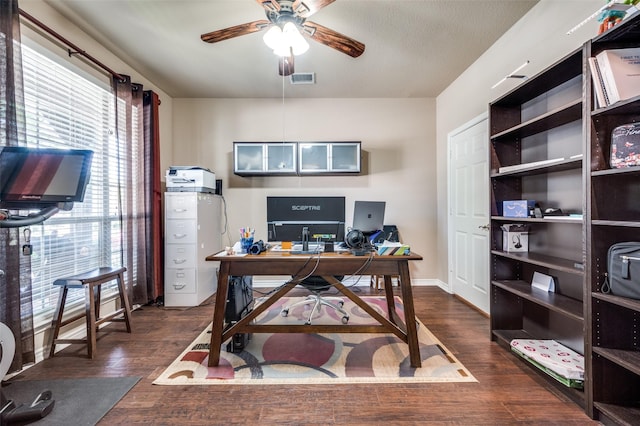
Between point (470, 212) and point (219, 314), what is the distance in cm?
282

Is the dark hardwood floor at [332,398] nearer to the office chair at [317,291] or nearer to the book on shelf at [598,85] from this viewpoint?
the office chair at [317,291]

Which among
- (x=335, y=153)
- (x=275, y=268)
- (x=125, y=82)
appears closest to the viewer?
(x=275, y=268)

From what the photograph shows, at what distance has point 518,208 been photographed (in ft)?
6.51

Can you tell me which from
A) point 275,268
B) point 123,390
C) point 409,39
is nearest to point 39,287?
point 123,390

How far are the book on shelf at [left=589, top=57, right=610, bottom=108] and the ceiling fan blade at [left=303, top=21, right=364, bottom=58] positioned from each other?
54.0 inches

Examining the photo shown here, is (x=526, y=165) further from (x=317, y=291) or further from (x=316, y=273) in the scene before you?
(x=317, y=291)

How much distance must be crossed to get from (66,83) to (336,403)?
325 cm

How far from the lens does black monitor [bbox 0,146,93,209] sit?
4.61 feet

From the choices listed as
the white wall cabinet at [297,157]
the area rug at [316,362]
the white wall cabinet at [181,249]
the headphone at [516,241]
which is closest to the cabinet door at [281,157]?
the white wall cabinet at [297,157]

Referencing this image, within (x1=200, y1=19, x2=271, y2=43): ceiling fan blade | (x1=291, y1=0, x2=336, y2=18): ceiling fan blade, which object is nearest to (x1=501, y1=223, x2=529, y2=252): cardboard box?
(x1=291, y1=0, x2=336, y2=18): ceiling fan blade

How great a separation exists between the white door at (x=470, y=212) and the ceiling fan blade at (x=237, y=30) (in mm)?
2316

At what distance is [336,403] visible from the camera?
5.06ft

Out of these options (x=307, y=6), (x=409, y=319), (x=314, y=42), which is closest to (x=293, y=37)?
(x=307, y=6)

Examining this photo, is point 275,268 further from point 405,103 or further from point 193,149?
point 405,103
